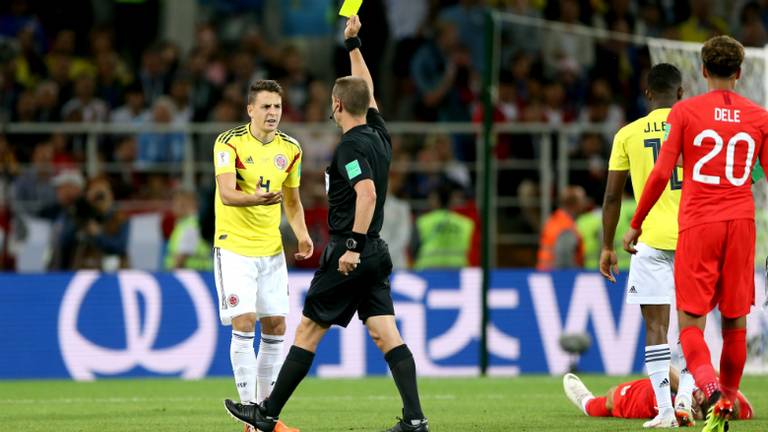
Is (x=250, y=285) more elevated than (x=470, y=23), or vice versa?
(x=470, y=23)

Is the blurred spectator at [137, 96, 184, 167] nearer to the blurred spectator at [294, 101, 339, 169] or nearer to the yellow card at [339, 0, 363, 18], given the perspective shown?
the blurred spectator at [294, 101, 339, 169]

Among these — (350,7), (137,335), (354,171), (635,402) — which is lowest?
(137,335)

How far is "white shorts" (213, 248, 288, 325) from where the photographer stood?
9078mm

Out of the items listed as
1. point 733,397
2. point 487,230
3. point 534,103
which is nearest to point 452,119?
point 534,103

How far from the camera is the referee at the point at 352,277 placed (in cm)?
816

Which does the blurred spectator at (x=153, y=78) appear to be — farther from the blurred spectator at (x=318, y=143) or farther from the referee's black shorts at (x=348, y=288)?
the referee's black shorts at (x=348, y=288)

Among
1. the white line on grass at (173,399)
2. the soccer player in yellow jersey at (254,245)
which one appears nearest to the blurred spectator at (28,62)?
the white line on grass at (173,399)

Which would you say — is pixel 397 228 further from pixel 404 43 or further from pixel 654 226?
pixel 654 226

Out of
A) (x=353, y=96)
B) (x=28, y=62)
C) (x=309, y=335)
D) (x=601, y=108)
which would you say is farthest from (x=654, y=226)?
(x=28, y=62)

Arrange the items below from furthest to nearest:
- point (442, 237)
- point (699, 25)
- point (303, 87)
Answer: point (699, 25), point (303, 87), point (442, 237)

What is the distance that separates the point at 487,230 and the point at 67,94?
6.64 meters

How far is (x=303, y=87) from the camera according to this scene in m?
19.4

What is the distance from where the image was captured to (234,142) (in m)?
9.19

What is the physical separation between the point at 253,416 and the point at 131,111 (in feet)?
35.5
